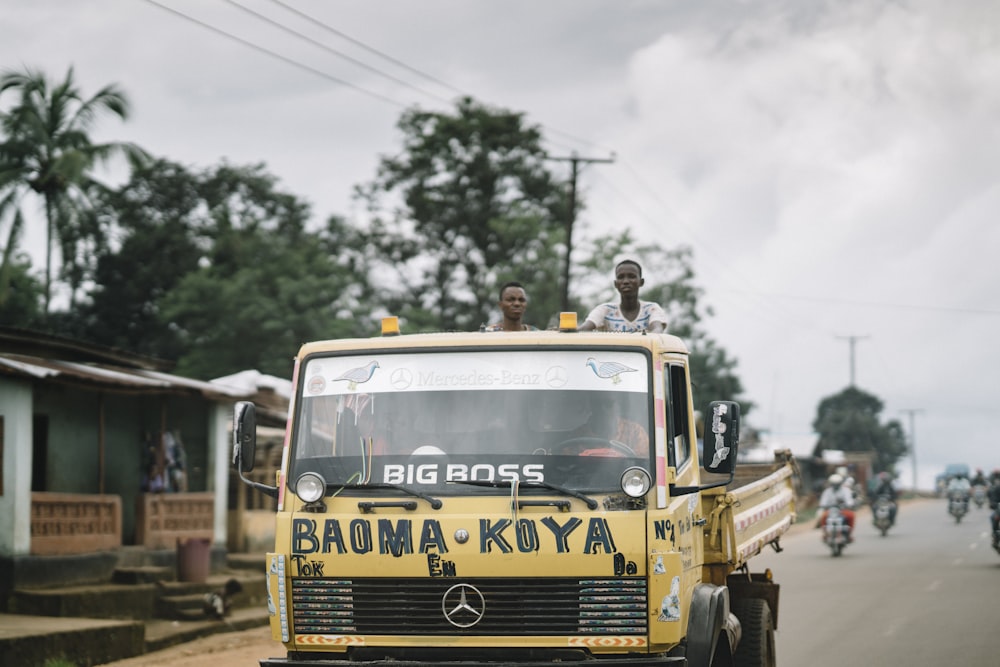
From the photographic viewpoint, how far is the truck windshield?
6.29 metres

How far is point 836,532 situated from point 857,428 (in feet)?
225

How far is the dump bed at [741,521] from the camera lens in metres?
7.39

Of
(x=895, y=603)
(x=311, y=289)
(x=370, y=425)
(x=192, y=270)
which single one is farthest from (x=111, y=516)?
(x=192, y=270)

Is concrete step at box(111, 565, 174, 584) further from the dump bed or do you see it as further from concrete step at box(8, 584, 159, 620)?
the dump bed

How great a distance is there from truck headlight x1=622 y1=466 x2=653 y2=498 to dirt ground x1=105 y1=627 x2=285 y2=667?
22.6ft

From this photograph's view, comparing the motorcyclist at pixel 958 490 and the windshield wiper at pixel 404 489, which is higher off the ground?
the windshield wiper at pixel 404 489

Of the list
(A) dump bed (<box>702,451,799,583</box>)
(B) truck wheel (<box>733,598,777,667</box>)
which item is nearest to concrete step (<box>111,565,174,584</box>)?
(A) dump bed (<box>702,451,799,583</box>)

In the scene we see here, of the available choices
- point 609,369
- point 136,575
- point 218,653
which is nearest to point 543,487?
point 609,369

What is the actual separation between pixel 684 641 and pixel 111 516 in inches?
501

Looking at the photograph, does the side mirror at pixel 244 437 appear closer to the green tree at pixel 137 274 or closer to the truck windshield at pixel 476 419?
the truck windshield at pixel 476 419

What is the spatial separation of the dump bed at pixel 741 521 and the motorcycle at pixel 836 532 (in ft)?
53.2

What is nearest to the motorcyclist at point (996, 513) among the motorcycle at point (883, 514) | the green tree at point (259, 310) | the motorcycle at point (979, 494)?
the motorcycle at point (883, 514)

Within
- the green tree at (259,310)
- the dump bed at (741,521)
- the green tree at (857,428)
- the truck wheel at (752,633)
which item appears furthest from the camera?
the green tree at (857,428)

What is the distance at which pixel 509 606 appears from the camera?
241 inches
